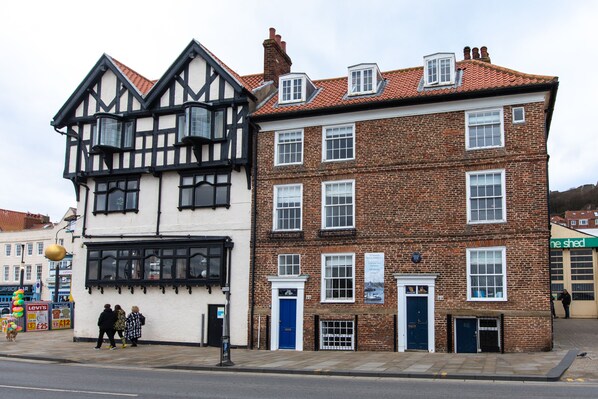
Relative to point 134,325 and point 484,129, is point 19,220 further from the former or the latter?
point 484,129

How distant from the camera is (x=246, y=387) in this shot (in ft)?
43.0

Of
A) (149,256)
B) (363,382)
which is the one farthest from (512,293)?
(149,256)

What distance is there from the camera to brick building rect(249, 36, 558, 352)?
20.2m

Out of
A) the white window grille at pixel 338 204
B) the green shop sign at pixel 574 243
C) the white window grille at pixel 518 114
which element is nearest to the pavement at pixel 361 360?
the white window grille at pixel 338 204

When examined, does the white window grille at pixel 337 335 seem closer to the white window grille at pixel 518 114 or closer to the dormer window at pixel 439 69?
the white window grille at pixel 518 114

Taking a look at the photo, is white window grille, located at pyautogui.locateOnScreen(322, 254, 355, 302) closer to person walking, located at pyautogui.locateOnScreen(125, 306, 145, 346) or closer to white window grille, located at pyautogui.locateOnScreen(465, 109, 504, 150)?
A: white window grille, located at pyautogui.locateOnScreen(465, 109, 504, 150)

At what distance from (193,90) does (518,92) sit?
13045mm

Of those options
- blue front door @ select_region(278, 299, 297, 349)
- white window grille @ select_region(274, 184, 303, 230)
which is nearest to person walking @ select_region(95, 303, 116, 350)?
blue front door @ select_region(278, 299, 297, 349)

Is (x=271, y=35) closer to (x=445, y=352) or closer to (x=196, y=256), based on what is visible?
(x=196, y=256)

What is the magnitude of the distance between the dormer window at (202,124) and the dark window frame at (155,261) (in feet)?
13.8

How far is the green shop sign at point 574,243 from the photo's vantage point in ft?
109

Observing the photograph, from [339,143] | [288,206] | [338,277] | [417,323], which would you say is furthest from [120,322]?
[417,323]

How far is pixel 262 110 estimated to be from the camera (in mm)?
24656

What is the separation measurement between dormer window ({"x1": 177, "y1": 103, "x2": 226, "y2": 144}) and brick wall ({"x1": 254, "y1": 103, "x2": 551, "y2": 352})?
2.53 metres
